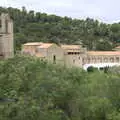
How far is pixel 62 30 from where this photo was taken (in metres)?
82.4

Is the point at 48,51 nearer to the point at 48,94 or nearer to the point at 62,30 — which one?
the point at 62,30

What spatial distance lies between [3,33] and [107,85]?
13541 mm

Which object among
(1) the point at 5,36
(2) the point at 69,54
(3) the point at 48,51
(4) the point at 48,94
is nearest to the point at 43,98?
(4) the point at 48,94

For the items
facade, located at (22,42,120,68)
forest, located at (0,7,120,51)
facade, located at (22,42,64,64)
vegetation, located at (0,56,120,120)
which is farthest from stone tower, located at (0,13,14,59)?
forest, located at (0,7,120,51)

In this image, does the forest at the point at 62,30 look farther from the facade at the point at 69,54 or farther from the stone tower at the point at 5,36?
the stone tower at the point at 5,36

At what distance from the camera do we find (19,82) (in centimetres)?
1295

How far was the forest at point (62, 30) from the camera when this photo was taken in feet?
249

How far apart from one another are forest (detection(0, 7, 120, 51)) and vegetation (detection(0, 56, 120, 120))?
4864 centimetres

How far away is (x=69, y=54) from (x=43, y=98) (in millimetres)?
42363

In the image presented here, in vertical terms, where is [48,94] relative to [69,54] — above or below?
above

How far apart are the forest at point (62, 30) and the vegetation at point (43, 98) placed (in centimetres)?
4864

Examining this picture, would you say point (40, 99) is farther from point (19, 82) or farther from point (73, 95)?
point (73, 95)

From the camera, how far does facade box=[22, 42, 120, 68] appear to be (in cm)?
→ 5097

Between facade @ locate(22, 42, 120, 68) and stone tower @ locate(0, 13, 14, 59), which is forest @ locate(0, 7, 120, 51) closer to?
facade @ locate(22, 42, 120, 68)
